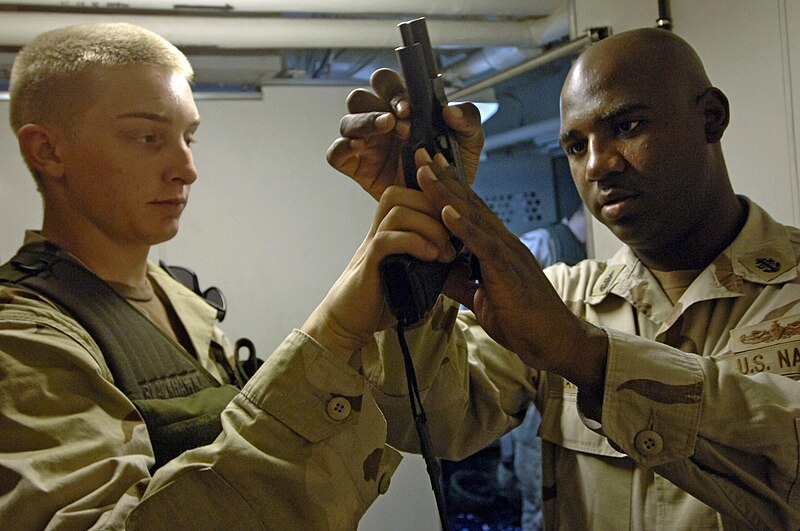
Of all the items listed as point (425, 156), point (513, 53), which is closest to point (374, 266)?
point (425, 156)

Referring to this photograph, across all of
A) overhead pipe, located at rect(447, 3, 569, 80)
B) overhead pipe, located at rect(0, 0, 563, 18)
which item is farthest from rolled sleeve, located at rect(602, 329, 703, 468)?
overhead pipe, located at rect(447, 3, 569, 80)

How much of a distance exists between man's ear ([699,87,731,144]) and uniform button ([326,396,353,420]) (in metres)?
0.83

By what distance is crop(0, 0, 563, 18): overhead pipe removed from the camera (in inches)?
70.8

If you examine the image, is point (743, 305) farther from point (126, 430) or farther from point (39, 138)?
point (39, 138)

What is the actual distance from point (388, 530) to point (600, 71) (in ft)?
5.14

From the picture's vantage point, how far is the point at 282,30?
6.55 feet

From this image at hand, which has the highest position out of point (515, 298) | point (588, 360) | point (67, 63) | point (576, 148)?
point (67, 63)

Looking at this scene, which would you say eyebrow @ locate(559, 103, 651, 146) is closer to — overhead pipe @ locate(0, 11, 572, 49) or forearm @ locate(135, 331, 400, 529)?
forearm @ locate(135, 331, 400, 529)

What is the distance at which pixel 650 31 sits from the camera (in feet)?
4.12

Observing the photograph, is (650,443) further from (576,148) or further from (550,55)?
(550,55)

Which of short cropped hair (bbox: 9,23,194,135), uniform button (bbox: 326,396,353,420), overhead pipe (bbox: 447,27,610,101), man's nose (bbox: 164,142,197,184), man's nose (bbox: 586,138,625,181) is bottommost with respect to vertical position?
uniform button (bbox: 326,396,353,420)

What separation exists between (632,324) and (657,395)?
33 cm

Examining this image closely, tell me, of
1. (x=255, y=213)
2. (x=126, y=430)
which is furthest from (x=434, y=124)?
(x=255, y=213)

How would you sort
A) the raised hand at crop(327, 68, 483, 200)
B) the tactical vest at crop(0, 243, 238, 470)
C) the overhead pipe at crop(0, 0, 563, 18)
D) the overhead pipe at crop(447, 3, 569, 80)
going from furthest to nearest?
1. the overhead pipe at crop(447, 3, 569, 80)
2. the overhead pipe at crop(0, 0, 563, 18)
3. the tactical vest at crop(0, 243, 238, 470)
4. the raised hand at crop(327, 68, 483, 200)
